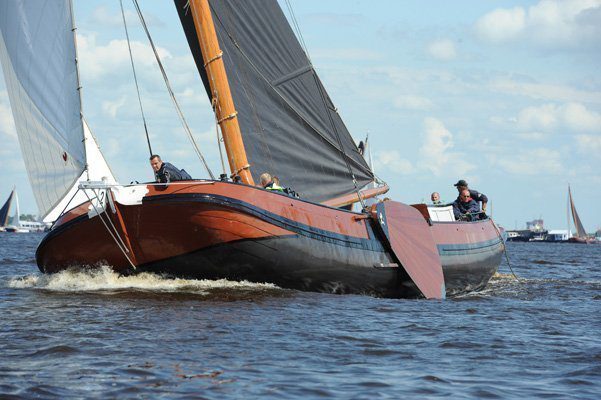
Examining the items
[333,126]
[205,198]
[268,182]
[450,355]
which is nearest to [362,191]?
[333,126]

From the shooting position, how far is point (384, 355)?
11602 mm

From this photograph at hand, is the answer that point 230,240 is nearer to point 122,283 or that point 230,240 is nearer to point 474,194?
point 122,283

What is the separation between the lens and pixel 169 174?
17219 millimetres

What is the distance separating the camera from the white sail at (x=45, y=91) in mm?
18062

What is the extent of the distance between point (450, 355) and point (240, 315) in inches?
138

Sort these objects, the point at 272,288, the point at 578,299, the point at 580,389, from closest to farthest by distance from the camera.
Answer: the point at 580,389
the point at 272,288
the point at 578,299

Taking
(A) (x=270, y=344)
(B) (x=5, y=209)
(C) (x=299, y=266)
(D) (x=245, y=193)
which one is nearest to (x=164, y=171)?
(D) (x=245, y=193)

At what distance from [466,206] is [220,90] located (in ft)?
27.5

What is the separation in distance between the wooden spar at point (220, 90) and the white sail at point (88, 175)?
2447mm

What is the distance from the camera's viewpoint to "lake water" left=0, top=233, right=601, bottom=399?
9680 millimetres

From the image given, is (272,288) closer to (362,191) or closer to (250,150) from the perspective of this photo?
(250,150)

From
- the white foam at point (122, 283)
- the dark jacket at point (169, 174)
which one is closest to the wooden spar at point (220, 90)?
the dark jacket at point (169, 174)

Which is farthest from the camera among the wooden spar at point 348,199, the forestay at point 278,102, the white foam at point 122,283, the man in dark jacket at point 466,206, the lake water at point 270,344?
the man in dark jacket at point 466,206

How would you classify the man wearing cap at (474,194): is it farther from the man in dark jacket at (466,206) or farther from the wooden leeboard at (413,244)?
the wooden leeboard at (413,244)
